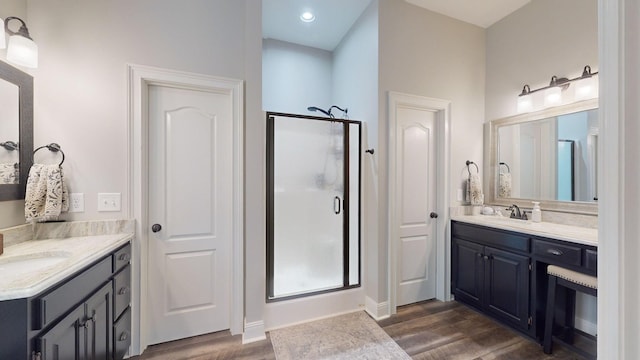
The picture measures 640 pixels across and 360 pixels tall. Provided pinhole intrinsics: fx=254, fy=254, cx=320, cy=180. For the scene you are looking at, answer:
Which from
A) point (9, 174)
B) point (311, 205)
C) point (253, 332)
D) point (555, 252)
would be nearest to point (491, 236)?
point (555, 252)

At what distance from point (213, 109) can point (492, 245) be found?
108 inches

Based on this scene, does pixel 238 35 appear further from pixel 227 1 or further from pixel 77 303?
pixel 77 303

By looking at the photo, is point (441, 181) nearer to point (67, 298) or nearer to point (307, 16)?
point (307, 16)

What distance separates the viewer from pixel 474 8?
265 cm

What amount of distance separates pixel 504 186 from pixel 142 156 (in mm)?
3457

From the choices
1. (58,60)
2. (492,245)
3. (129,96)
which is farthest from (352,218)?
(58,60)

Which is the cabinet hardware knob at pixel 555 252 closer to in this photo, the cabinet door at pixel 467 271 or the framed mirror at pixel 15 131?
the cabinet door at pixel 467 271

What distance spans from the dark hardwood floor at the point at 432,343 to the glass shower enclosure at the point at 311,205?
456 millimetres

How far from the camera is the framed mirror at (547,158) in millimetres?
2137

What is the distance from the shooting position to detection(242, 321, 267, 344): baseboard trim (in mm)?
2049

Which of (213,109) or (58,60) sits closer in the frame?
(58,60)

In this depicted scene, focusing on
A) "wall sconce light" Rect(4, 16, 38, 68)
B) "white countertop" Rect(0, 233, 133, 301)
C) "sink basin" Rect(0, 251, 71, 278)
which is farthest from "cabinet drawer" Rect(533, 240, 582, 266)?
"wall sconce light" Rect(4, 16, 38, 68)

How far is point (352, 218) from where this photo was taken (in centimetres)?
262

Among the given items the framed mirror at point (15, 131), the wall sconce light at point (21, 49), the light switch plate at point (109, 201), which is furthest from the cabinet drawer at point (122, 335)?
the wall sconce light at point (21, 49)
